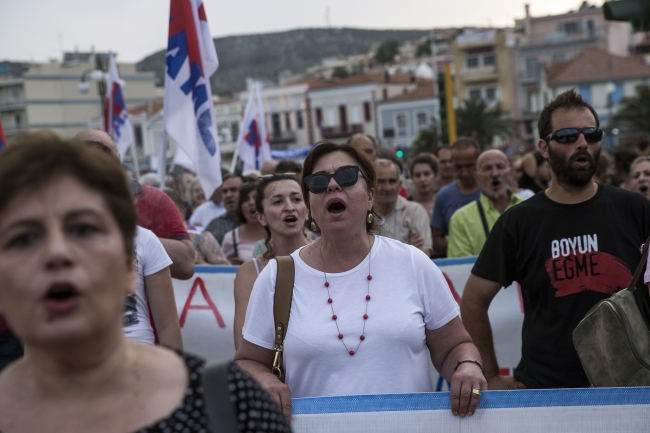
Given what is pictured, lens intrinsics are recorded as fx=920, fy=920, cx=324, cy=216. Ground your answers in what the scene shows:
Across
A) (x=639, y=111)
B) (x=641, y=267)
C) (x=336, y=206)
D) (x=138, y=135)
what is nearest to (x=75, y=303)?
(x=336, y=206)

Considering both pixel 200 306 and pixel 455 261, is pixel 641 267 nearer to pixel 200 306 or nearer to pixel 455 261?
pixel 455 261

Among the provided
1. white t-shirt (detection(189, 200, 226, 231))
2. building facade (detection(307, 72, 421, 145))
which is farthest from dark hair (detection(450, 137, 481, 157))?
building facade (detection(307, 72, 421, 145))

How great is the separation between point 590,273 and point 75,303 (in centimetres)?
293

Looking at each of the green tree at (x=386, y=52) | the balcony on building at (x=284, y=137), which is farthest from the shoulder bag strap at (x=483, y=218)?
the green tree at (x=386, y=52)

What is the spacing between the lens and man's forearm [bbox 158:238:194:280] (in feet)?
15.2

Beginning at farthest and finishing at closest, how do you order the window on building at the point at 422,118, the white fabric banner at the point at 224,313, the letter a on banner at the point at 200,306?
the window on building at the point at 422,118 → the letter a on banner at the point at 200,306 → the white fabric banner at the point at 224,313

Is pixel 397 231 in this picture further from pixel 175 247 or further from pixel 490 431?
Result: pixel 490 431

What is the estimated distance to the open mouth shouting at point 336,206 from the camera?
12.6 feet

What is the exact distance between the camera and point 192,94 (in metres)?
8.18

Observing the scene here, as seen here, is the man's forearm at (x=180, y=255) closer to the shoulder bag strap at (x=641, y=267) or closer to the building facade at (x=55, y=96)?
the shoulder bag strap at (x=641, y=267)

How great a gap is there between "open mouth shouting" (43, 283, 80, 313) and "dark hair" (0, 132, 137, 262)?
205 millimetres

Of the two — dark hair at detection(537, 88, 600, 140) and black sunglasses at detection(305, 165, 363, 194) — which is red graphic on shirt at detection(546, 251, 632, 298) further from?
black sunglasses at detection(305, 165, 363, 194)

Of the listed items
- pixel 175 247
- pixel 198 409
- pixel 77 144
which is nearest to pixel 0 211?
pixel 77 144

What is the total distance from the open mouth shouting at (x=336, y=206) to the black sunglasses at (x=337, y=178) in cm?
7
